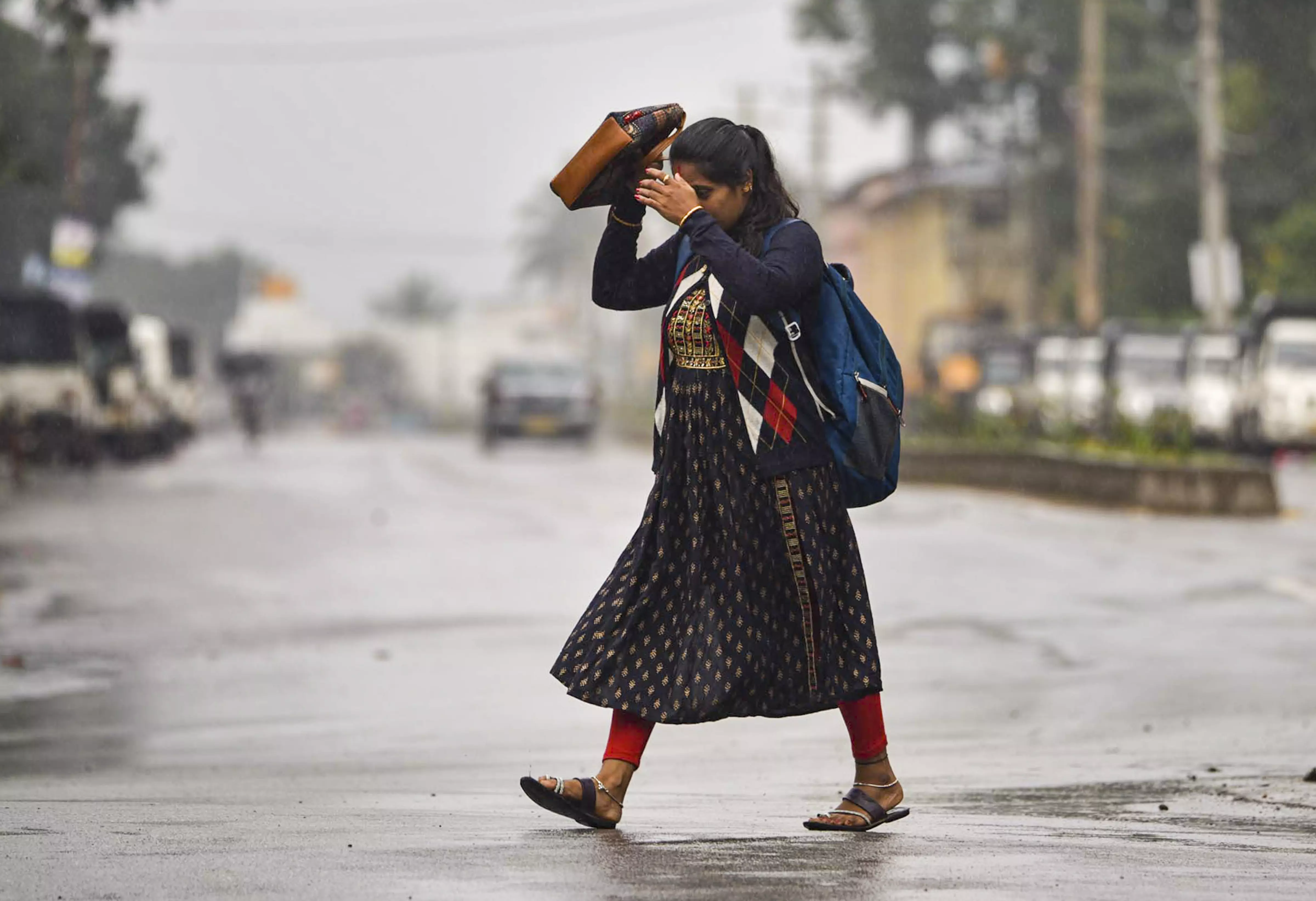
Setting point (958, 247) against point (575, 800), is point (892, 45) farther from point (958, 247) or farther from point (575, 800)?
point (575, 800)

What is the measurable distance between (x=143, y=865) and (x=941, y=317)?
190 feet

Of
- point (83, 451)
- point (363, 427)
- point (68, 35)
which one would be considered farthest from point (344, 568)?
point (363, 427)

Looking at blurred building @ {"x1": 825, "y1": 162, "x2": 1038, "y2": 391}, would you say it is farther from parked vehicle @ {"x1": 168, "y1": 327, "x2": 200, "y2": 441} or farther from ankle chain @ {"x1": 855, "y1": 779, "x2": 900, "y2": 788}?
ankle chain @ {"x1": 855, "y1": 779, "x2": 900, "y2": 788}

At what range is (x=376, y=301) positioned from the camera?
607 ft

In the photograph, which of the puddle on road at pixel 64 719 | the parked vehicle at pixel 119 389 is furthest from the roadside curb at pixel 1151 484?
the parked vehicle at pixel 119 389

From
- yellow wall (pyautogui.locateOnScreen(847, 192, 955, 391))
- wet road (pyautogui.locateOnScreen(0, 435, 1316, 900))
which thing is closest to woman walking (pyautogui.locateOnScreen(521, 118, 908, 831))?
wet road (pyautogui.locateOnScreen(0, 435, 1316, 900))

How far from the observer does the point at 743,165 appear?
218 inches

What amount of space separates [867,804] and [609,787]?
622 mm

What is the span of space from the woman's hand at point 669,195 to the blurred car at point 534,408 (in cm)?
3838

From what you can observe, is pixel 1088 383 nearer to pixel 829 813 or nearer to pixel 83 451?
pixel 83 451

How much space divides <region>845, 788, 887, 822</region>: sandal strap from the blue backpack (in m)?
0.70

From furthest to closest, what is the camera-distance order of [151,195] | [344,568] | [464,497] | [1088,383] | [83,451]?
[151,195], [1088,383], [83,451], [464,497], [344,568]

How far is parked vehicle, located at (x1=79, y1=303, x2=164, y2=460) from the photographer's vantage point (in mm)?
41906

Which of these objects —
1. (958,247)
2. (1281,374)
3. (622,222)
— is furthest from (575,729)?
(958,247)
